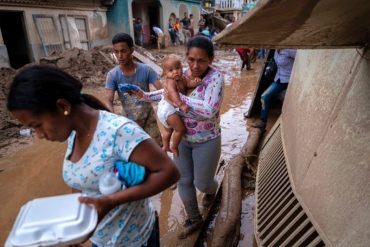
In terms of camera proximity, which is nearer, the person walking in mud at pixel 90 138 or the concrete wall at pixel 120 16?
the person walking in mud at pixel 90 138

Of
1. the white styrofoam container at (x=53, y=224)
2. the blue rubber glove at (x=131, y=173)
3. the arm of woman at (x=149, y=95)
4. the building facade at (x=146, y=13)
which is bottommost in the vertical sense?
the building facade at (x=146, y=13)

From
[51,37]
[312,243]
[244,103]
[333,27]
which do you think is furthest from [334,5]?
[51,37]

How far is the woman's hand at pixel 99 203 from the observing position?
1147 mm

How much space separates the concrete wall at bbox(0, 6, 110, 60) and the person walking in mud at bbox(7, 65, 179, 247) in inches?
435

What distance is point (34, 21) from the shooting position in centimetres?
1109

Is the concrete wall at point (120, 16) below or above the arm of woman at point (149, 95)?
below

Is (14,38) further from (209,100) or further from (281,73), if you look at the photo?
(209,100)

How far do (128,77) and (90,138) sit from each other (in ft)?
6.63

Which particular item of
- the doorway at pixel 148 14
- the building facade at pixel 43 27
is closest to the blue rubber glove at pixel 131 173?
the building facade at pixel 43 27

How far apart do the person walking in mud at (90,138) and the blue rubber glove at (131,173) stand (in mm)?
25

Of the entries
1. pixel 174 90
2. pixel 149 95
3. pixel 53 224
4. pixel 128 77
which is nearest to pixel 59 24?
pixel 128 77

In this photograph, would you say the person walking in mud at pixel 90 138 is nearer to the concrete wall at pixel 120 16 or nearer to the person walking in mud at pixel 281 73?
the person walking in mud at pixel 281 73

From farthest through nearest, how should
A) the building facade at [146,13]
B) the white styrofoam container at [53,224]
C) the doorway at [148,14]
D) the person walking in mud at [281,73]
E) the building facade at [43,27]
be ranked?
the doorway at [148,14]
the building facade at [146,13]
the building facade at [43,27]
the person walking in mud at [281,73]
the white styrofoam container at [53,224]

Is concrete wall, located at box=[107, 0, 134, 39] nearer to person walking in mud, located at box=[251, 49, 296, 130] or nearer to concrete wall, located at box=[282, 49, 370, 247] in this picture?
person walking in mud, located at box=[251, 49, 296, 130]
